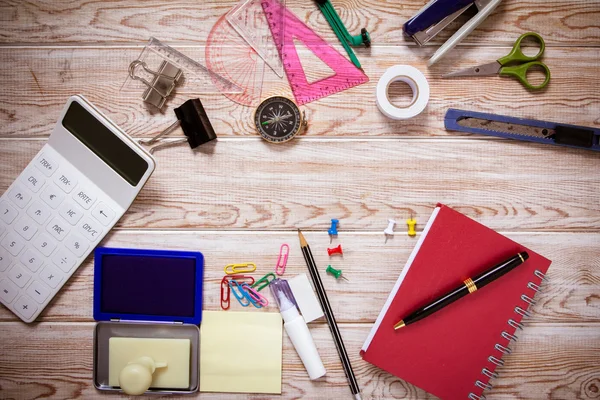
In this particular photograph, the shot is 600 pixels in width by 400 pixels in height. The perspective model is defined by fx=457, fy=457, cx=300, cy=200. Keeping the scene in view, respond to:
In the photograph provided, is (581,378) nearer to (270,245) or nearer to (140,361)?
(270,245)

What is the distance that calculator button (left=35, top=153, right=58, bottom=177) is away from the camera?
1.07 meters

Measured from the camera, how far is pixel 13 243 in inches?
42.2

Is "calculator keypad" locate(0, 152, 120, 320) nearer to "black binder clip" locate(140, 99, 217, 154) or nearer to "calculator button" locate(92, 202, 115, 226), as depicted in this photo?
"calculator button" locate(92, 202, 115, 226)

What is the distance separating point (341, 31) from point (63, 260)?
846 mm

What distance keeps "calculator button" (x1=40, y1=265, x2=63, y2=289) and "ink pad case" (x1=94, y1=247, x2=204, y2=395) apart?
9 cm

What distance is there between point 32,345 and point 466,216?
3.55ft

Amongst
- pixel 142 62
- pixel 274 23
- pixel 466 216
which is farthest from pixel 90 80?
pixel 466 216

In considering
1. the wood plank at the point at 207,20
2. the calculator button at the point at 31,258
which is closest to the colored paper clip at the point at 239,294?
the calculator button at the point at 31,258

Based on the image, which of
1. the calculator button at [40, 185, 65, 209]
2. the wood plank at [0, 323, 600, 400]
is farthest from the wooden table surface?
the calculator button at [40, 185, 65, 209]

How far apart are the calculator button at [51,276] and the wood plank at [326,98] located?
321mm

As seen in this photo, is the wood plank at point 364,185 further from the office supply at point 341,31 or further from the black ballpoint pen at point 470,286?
the office supply at point 341,31

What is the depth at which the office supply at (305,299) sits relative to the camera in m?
1.07

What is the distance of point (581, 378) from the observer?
1097mm

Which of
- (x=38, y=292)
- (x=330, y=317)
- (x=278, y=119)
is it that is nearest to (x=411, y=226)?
(x=330, y=317)
